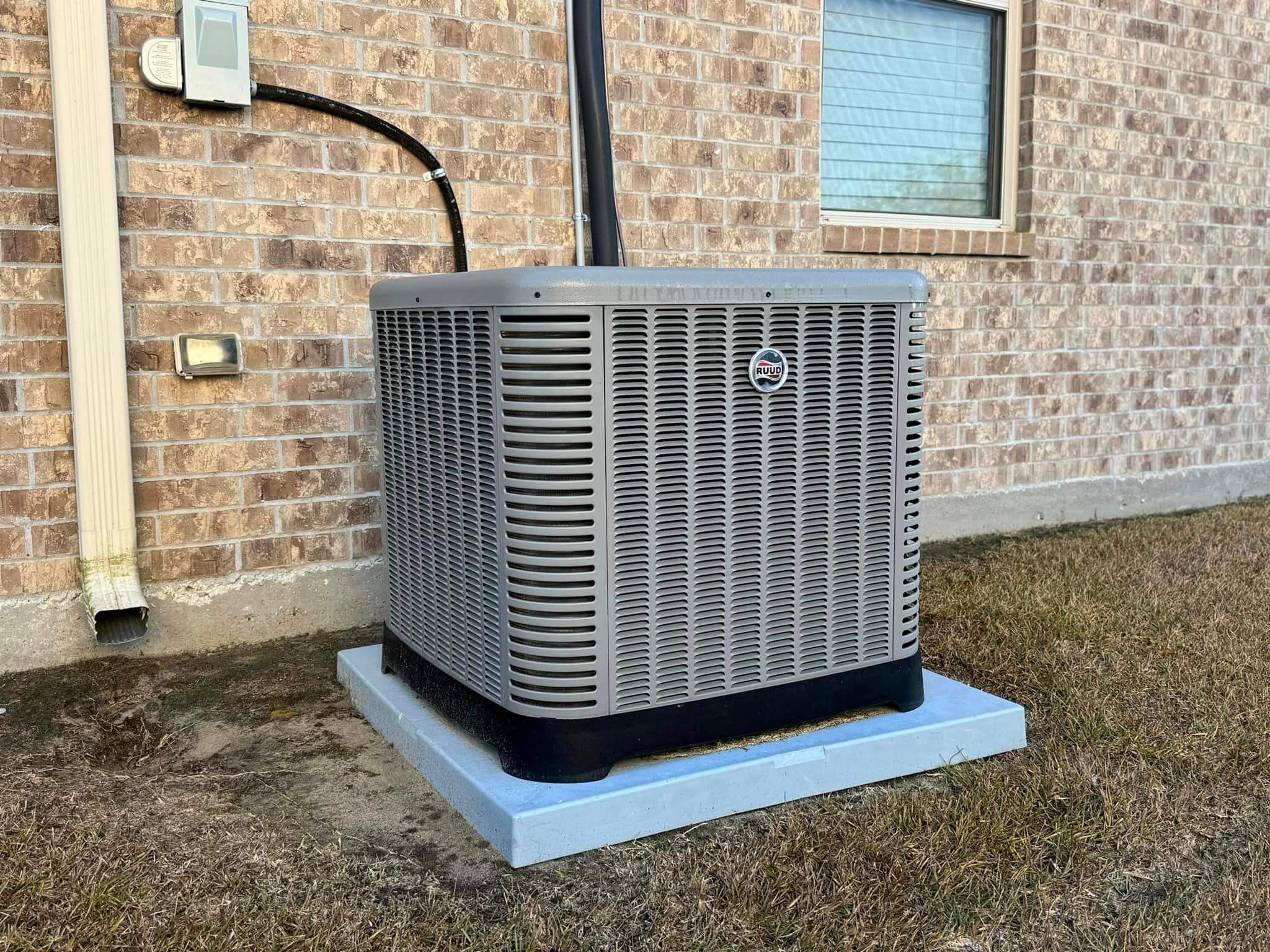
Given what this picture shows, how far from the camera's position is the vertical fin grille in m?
2.04

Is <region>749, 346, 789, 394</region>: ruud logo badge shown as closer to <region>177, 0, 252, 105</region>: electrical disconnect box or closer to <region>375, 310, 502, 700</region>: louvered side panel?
<region>375, 310, 502, 700</region>: louvered side panel

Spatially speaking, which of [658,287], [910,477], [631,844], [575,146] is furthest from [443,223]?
[631,844]

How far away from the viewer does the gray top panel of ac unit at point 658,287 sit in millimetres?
1932

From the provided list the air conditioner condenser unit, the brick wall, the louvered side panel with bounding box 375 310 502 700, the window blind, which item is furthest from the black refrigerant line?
the window blind

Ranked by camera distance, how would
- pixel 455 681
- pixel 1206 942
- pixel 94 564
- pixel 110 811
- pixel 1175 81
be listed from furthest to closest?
pixel 1175 81, pixel 94 564, pixel 455 681, pixel 110 811, pixel 1206 942

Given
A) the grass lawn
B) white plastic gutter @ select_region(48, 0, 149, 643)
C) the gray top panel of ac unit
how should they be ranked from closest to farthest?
the grass lawn, the gray top panel of ac unit, white plastic gutter @ select_region(48, 0, 149, 643)

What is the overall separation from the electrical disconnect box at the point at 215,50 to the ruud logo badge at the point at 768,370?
178 cm

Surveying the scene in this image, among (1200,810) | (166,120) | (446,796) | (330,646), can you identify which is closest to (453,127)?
(166,120)

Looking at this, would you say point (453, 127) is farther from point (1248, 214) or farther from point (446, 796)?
point (1248, 214)

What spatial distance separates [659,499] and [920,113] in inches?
129

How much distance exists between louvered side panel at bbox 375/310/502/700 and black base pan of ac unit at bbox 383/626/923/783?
0.06 m

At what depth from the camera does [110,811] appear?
212cm

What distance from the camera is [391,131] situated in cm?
328

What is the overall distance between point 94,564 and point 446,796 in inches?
52.4
